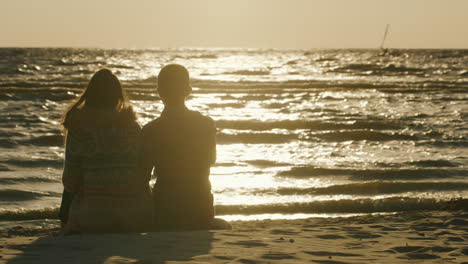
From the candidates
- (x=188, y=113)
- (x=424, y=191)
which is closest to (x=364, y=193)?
(x=424, y=191)

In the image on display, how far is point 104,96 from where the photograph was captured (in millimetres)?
5691

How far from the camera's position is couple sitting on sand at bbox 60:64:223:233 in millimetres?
5719

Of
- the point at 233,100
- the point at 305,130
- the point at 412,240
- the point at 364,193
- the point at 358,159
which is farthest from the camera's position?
the point at 233,100

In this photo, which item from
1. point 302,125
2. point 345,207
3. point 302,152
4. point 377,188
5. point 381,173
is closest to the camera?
point 345,207

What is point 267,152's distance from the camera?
14.8 m

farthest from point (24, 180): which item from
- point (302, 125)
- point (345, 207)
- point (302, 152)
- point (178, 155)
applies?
point (302, 125)

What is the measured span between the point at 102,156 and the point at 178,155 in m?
0.65

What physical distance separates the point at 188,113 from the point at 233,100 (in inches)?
869

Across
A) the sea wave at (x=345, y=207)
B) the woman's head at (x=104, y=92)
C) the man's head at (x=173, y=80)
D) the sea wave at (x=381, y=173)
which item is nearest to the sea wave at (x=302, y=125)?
the sea wave at (x=381, y=173)

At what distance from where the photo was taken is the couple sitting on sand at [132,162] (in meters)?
5.72

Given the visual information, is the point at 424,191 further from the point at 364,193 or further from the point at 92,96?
the point at 92,96

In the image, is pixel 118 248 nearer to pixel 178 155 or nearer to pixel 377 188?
pixel 178 155

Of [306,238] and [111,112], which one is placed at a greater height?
[111,112]

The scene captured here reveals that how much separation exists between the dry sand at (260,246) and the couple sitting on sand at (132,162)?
0.60ft
